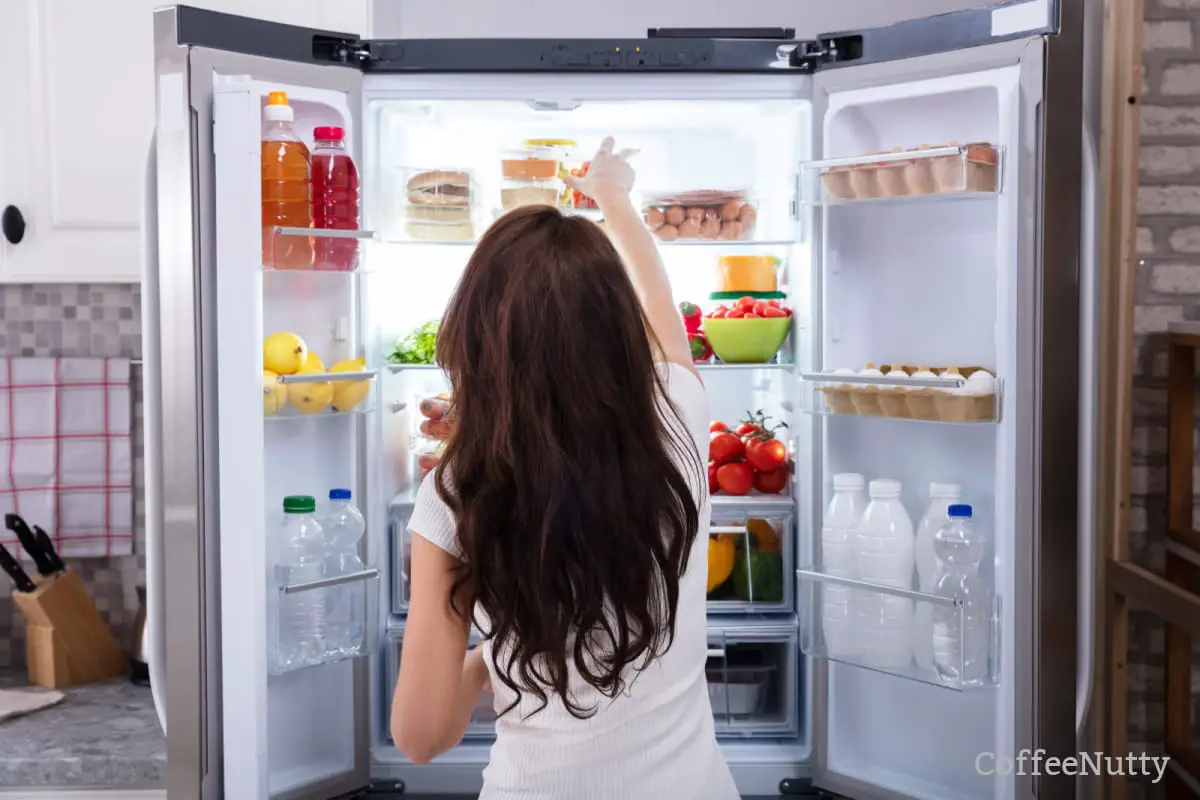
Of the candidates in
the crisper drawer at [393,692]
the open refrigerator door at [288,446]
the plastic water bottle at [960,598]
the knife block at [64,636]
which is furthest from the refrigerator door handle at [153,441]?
the plastic water bottle at [960,598]

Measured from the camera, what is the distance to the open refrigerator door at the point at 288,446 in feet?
6.05

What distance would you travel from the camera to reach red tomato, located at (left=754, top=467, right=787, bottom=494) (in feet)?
8.36

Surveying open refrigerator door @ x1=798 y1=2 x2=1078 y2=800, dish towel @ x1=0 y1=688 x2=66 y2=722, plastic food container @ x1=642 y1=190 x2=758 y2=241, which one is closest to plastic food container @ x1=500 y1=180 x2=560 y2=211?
plastic food container @ x1=642 y1=190 x2=758 y2=241

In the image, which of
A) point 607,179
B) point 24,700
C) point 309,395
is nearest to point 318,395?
point 309,395

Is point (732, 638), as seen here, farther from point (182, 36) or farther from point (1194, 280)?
point (182, 36)

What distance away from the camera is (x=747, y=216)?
2.44 metres

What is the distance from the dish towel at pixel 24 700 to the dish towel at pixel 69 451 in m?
0.35

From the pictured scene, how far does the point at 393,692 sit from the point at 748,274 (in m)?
1.23

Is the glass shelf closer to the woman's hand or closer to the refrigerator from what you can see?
the refrigerator

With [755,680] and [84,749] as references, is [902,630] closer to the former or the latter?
[755,680]

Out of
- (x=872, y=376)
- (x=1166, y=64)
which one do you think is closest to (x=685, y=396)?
(x=872, y=376)

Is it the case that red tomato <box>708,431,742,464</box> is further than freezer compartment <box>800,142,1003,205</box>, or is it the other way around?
red tomato <box>708,431,742,464</box>

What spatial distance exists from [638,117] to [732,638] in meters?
1.20

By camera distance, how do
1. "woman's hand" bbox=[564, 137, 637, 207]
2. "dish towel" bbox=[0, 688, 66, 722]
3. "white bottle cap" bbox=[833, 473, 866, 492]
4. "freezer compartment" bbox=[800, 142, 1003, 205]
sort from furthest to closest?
"dish towel" bbox=[0, 688, 66, 722] → "white bottle cap" bbox=[833, 473, 866, 492] → "freezer compartment" bbox=[800, 142, 1003, 205] → "woman's hand" bbox=[564, 137, 637, 207]
